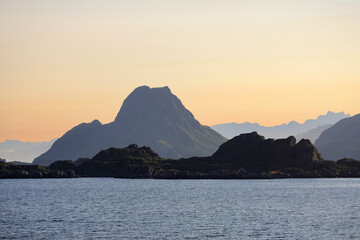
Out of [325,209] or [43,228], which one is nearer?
[43,228]

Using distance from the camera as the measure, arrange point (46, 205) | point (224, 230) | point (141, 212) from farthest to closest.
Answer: point (46, 205)
point (141, 212)
point (224, 230)

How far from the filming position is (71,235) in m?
93.7

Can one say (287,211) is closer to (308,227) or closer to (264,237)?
(308,227)

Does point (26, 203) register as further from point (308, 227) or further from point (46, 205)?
point (308, 227)

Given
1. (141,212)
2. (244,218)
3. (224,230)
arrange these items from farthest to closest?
(141,212) → (244,218) → (224,230)

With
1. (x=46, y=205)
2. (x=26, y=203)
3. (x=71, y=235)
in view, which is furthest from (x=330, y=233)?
(x=26, y=203)

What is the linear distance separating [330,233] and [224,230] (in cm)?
1711

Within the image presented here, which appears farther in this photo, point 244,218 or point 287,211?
point 287,211

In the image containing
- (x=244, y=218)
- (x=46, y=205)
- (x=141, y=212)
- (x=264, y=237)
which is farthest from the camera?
(x=46, y=205)

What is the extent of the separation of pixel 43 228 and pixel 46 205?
167 feet

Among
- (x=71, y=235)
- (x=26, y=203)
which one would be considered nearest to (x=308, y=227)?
(x=71, y=235)

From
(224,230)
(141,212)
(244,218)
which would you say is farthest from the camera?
(141,212)

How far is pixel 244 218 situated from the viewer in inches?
4673

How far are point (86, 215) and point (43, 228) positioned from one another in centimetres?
2232
